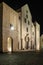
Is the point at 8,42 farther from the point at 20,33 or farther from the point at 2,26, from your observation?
the point at 20,33

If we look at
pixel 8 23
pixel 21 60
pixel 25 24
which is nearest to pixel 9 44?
pixel 8 23

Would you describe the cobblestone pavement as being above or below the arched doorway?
below

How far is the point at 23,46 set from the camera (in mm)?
37156

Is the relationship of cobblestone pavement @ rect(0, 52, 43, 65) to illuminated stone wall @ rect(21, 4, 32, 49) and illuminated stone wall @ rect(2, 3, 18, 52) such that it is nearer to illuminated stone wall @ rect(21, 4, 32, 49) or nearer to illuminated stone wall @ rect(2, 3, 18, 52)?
illuminated stone wall @ rect(2, 3, 18, 52)

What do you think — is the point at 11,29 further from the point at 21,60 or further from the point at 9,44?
the point at 21,60

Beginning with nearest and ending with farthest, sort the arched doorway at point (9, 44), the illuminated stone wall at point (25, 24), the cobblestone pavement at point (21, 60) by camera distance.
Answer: the cobblestone pavement at point (21, 60) → the arched doorway at point (9, 44) → the illuminated stone wall at point (25, 24)

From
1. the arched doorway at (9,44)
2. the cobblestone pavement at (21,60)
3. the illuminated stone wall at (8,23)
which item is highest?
the illuminated stone wall at (8,23)

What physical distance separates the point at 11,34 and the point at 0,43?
3603 mm

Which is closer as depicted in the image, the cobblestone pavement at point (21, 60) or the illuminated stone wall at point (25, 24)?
the cobblestone pavement at point (21, 60)

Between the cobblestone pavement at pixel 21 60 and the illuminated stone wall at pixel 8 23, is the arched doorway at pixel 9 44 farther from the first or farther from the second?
the cobblestone pavement at pixel 21 60

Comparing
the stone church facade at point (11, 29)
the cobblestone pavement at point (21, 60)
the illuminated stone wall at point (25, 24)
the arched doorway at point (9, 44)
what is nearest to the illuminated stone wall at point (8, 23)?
the stone church facade at point (11, 29)

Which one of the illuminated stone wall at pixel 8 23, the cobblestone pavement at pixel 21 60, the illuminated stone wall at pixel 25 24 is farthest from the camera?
the illuminated stone wall at pixel 25 24

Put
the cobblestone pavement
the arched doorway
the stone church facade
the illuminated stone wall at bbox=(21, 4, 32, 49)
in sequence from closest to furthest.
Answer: the cobblestone pavement → the stone church facade → the arched doorway → the illuminated stone wall at bbox=(21, 4, 32, 49)

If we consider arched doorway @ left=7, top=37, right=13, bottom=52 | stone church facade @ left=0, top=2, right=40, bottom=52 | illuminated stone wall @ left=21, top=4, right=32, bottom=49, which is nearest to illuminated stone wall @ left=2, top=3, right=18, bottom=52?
stone church facade @ left=0, top=2, right=40, bottom=52
